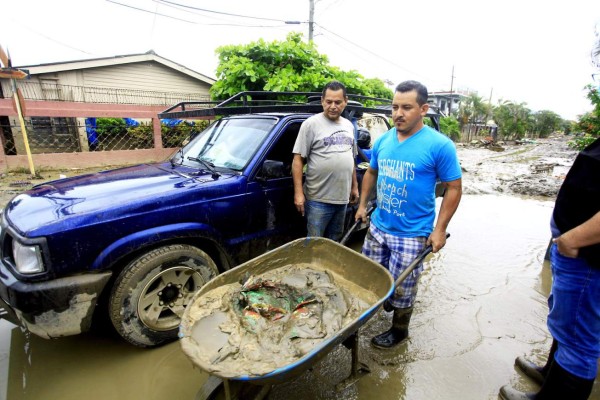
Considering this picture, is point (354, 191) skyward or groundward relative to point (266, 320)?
skyward

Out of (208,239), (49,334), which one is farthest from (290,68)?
(49,334)

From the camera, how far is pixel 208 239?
2785mm

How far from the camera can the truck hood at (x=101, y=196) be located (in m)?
2.26

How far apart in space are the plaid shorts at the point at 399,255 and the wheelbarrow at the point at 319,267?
13cm

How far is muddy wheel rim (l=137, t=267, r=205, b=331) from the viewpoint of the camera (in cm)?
251

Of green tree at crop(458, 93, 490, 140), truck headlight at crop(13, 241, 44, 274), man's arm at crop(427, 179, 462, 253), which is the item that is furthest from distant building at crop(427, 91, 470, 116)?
truck headlight at crop(13, 241, 44, 274)

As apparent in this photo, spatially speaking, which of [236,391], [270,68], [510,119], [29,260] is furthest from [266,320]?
[510,119]

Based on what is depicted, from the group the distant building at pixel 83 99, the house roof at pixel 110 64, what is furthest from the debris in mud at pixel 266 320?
the house roof at pixel 110 64

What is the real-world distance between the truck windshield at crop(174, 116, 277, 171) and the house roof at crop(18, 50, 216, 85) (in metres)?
10.7

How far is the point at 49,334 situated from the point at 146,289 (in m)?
0.64

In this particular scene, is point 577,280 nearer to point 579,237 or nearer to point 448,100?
point 579,237

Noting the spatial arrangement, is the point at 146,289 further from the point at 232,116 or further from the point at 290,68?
the point at 290,68

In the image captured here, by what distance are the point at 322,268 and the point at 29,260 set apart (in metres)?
2.05

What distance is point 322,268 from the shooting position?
2.68m
